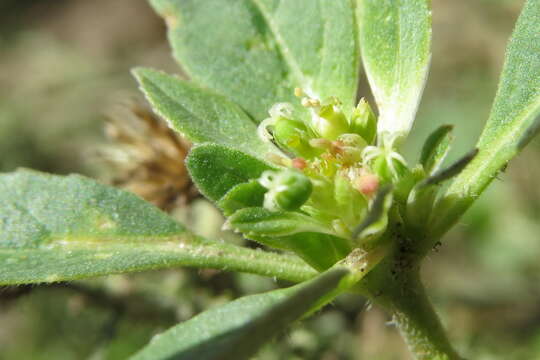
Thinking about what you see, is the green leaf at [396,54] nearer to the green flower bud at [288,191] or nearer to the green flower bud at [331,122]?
the green flower bud at [331,122]

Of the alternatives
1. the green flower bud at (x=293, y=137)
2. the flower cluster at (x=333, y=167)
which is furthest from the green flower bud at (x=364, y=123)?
the green flower bud at (x=293, y=137)

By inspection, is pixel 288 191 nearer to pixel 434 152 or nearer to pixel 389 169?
pixel 389 169

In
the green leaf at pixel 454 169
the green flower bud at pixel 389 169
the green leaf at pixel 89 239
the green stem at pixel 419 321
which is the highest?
the green leaf at pixel 454 169

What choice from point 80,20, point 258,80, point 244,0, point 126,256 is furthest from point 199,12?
point 80,20

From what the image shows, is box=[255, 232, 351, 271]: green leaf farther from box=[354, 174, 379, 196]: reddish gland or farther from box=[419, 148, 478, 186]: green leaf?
box=[419, 148, 478, 186]: green leaf

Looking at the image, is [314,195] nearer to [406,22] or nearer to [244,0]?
[406,22]

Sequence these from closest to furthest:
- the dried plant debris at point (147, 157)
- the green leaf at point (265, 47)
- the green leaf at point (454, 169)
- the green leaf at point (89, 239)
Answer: the green leaf at point (454, 169) → the green leaf at point (89, 239) → the green leaf at point (265, 47) → the dried plant debris at point (147, 157)

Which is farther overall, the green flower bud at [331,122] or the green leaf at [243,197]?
the green flower bud at [331,122]
